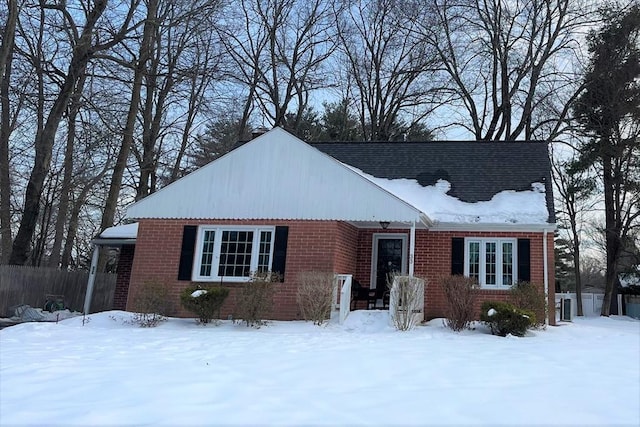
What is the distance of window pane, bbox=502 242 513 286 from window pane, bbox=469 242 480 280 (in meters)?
0.59

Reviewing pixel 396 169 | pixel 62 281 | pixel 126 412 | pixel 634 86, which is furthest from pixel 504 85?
pixel 126 412

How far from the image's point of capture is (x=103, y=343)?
798 cm

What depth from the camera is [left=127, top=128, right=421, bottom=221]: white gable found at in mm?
11828

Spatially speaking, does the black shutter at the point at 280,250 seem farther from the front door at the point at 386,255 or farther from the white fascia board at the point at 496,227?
the white fascia board at the point at 496,227

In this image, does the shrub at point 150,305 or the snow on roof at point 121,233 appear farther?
the snow on roof at point 121,233

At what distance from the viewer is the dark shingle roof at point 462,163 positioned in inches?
552

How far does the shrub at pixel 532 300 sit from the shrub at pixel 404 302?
230 cm

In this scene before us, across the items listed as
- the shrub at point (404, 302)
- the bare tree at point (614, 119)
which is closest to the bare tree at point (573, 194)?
the bare tree at point (614, 119)

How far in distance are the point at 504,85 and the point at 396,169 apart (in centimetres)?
1192

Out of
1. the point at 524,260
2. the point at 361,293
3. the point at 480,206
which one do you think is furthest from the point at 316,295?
the point at 524,260

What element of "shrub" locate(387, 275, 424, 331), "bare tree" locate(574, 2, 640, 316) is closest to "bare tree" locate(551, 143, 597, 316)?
"bare tree" locate(574, 2, 640, 316)

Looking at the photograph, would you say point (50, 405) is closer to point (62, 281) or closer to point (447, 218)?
point (447, 218)

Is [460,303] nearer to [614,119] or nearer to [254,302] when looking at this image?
[254,302]

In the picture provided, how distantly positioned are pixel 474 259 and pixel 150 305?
305 inches
